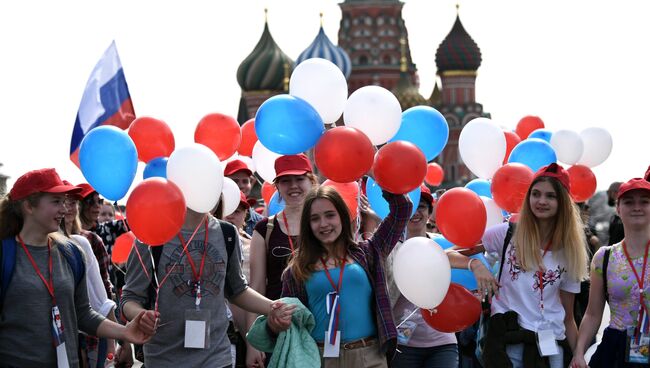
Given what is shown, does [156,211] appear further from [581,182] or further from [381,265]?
[581,182]

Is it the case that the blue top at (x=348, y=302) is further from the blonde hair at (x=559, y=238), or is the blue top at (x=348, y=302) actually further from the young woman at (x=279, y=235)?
the young woman at (x=279, y=235)

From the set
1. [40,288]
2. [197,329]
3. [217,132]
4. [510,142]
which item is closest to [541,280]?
Result: [197,329]

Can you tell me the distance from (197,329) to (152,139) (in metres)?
2.11

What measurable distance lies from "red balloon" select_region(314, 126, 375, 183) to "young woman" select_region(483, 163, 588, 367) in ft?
2.57

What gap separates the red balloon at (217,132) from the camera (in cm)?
851

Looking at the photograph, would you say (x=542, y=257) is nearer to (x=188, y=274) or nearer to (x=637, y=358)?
(x=637, y=358)

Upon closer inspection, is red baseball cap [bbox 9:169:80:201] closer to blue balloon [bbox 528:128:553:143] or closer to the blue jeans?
the blue jeans

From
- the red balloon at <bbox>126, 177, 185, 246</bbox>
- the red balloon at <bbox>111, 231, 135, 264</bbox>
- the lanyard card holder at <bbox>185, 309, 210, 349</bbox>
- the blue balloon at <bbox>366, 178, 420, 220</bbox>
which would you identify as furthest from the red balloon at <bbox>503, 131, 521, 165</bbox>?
the red balloon at <bbox>126, 177, 185, 246</bbox>

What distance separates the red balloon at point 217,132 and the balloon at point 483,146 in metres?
1.57

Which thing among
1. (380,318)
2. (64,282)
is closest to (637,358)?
(380,318)

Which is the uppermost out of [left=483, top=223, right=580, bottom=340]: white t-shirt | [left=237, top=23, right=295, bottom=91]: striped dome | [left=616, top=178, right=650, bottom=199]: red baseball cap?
[left=237, top=23, right=295, bottom=91]: striped dome

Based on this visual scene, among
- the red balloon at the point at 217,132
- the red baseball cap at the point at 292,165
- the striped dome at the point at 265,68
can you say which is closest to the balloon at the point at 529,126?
the red balloon at the point at 217,132

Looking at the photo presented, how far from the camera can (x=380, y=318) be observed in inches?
204

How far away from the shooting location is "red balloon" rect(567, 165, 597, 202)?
9.55 metres
